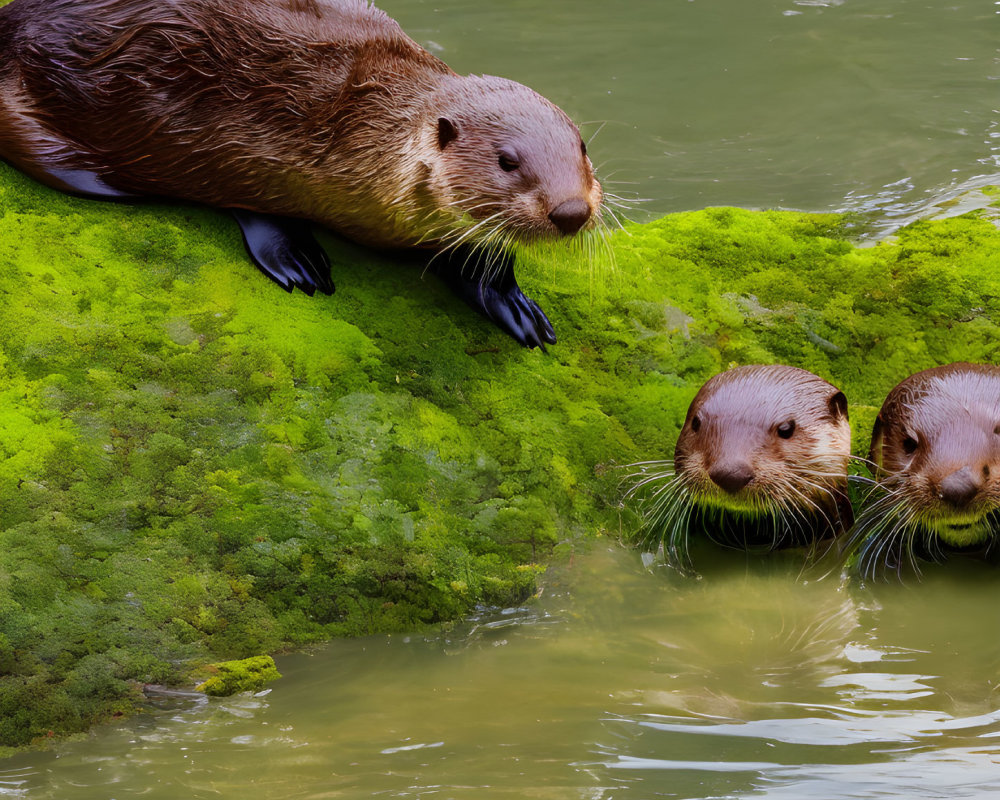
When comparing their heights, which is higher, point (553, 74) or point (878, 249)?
point (553, 74)

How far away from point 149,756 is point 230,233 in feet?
8.14

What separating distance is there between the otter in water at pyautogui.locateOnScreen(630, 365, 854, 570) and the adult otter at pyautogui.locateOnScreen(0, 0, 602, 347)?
1.02m

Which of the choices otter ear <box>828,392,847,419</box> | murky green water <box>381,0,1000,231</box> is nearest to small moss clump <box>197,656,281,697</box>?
otter ear <box>828,392,847,419</box>

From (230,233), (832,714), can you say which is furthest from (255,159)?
(832,714)

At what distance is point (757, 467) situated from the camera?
4.41m

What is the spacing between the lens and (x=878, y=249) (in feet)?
20.0

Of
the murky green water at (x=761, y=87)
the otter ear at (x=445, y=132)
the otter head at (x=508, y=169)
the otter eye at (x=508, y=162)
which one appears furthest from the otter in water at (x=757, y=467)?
the murky green water at (x=761, y=87)

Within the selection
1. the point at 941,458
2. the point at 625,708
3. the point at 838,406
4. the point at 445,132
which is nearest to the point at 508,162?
the point at 445,132

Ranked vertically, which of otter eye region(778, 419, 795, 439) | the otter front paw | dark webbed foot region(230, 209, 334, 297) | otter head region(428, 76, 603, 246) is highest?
otter head region(428, 76, 603, 246)

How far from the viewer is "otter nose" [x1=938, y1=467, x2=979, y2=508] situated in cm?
415

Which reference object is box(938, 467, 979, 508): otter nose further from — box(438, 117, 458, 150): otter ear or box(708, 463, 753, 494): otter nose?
box(438, 117, 458, 150): otter ear

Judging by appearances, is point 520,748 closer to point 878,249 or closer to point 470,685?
point 470,685

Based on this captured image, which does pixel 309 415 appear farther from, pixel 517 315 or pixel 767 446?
pixel 767 446

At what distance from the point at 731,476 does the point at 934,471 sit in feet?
2.53
